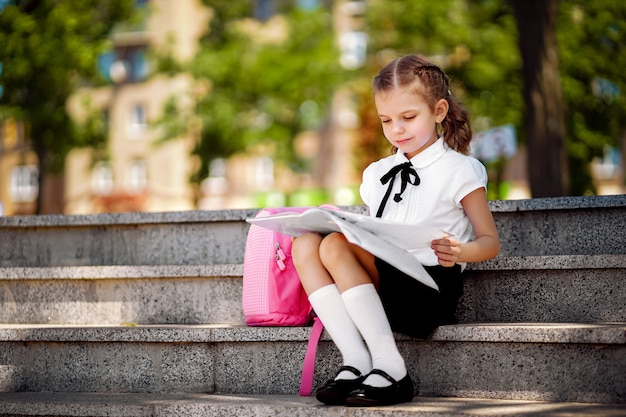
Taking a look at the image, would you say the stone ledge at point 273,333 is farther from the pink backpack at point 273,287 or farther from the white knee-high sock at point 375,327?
the white knee-high sock at point 375,327

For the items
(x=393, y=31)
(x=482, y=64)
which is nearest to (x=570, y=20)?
(x=482, y=64)

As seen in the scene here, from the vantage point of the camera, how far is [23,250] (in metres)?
5.26

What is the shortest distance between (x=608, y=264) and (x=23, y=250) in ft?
11.1

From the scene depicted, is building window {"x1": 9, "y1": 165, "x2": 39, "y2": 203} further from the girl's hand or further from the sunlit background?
the girl's hand

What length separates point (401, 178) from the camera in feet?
12.4

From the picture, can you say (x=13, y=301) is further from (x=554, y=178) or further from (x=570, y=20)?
(x=570, y=20)

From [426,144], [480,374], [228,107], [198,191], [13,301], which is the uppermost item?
[228,107]

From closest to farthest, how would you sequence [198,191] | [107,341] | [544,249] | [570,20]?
[107,341] < [544,249] < [570,20] < [198,191]

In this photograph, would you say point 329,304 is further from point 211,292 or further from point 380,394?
point 211,292

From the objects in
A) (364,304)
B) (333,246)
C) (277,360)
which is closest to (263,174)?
(277,360)

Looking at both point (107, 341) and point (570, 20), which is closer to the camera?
point (107, 341)

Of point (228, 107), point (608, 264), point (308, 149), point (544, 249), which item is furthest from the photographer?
point (308, 149)

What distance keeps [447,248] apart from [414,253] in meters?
0.27

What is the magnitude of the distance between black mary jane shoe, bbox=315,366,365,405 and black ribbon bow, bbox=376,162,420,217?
0.83m
